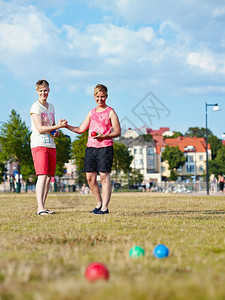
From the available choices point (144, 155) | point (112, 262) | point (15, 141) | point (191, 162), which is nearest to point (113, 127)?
point (112, 262)

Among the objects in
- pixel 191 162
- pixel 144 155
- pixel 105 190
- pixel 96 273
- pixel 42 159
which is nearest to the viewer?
pixel 96 273

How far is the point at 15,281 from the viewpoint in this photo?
2.27m

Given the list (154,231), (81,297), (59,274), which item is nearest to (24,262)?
(59,274)

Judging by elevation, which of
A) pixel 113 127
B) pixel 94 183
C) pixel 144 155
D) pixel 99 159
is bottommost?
pixel 94 183

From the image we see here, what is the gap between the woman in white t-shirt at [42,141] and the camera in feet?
23.5

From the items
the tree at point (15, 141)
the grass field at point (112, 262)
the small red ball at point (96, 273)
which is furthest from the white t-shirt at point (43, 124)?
the tree at point (15, 141)

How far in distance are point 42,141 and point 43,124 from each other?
32cm

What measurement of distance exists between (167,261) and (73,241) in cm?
117

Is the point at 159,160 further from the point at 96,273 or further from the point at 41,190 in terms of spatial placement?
the point at 96,273

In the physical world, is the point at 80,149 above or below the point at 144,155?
below

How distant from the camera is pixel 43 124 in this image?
7336 mm

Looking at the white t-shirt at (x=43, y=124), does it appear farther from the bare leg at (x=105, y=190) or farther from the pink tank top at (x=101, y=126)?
the bare leg at (x=105, y=190)

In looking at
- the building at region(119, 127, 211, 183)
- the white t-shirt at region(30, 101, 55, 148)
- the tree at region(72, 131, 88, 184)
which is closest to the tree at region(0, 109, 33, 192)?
the tree at region(72, 131, 88, 184)

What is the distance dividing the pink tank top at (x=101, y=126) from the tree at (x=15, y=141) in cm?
2813
